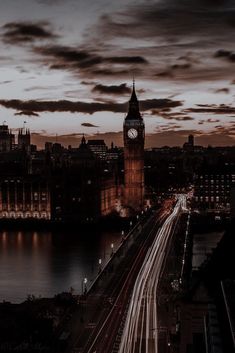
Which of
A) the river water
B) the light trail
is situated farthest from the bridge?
the river water

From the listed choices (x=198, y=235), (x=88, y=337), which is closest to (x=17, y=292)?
(x=88, y=337)

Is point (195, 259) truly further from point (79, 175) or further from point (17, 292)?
point (79, 175)

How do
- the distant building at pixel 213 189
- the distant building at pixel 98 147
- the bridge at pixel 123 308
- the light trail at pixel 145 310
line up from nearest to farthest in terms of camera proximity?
the light trail at pixel 145 310, the bridge at pixel 123 308, the distant building at pixel 213 189, the distant building at pixel 98 147

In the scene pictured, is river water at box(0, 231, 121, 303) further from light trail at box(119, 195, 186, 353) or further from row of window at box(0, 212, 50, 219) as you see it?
row of window at box(0, 212, 50, 219)

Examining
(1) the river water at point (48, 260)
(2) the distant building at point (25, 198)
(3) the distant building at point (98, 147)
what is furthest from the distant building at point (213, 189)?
(3) the distant building at point (98, 147)

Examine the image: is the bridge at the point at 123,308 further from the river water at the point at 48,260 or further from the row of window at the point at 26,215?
the row of window at the point at 26,215

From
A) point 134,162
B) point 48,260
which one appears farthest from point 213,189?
point 48,260
